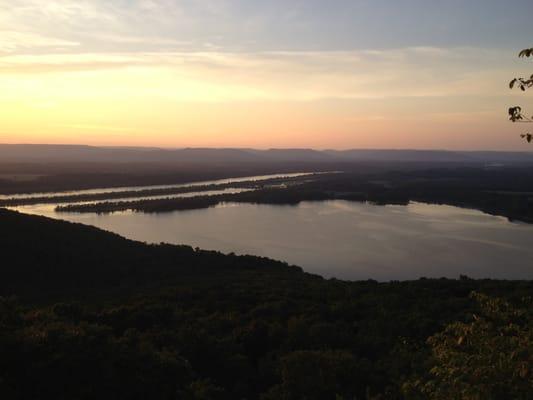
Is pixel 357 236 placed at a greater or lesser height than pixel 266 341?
lesser

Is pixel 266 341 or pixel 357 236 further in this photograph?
pixel 357 236

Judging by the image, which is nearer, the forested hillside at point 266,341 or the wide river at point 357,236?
the forested hillside at point 266,341

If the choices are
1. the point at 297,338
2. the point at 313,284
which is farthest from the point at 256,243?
the point at 297,338

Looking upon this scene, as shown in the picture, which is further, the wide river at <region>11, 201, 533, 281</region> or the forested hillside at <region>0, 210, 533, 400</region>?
the wide river at <region>11, 201, 533, 281</region>

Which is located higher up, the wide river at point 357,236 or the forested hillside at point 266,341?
the forested hillside at point 266,341

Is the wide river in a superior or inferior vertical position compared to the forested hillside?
inferior

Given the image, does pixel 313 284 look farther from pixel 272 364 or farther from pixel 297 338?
pixel 272 364
